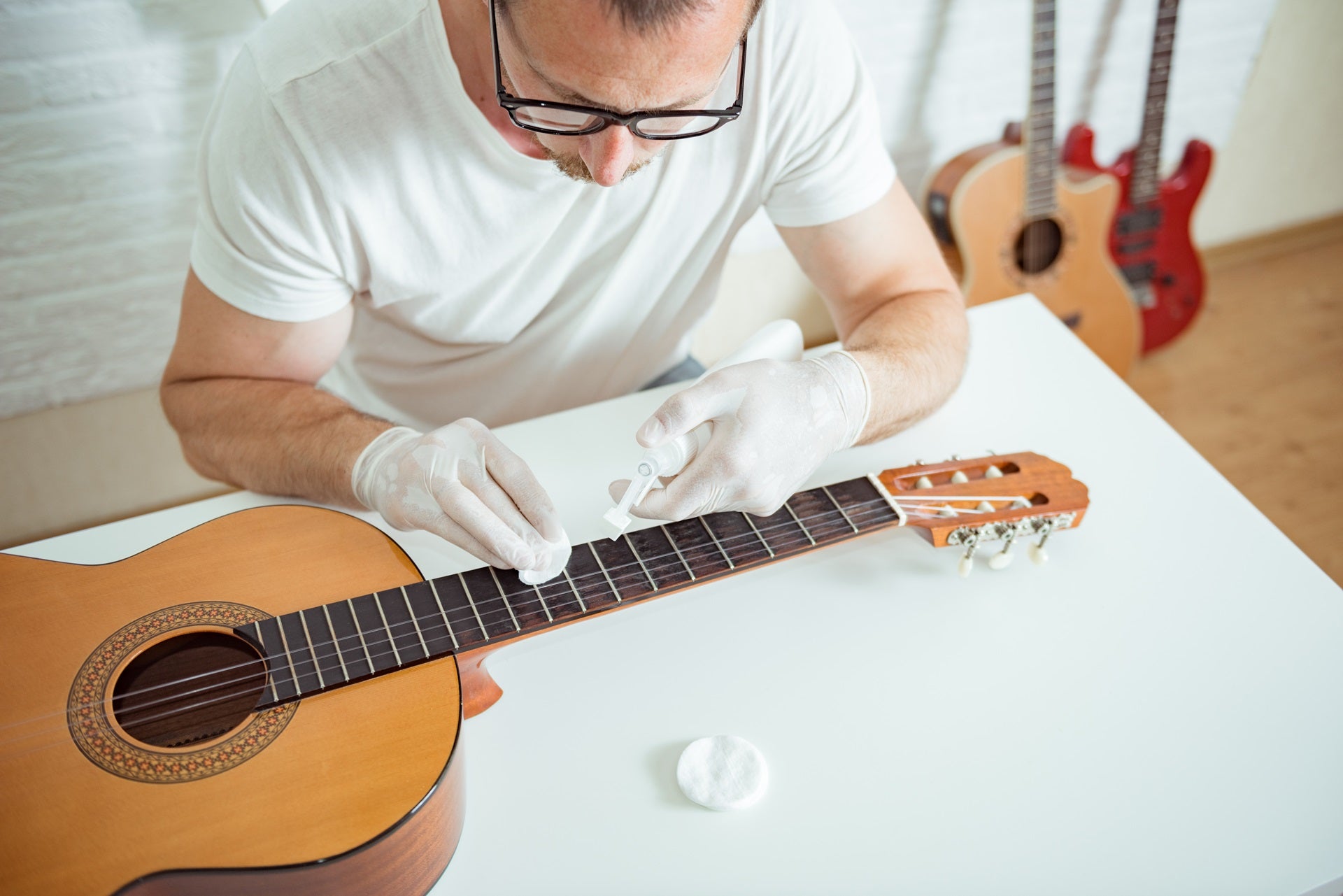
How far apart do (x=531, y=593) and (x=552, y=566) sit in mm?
38

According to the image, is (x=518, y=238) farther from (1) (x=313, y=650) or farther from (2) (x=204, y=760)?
(2) (x=204, y=760)

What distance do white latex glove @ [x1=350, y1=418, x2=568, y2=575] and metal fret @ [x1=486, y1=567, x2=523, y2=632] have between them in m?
0.02

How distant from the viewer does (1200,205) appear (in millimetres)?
2562

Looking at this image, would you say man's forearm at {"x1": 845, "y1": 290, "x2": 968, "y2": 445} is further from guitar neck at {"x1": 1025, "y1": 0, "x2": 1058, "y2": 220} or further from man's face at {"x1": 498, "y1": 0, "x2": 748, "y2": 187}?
guitar neck at {"x1": 1025, "y1": 0, "x2": 1058, "y2": 220}

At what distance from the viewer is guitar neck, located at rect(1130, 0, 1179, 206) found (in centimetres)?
200

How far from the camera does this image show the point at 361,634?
89 cm

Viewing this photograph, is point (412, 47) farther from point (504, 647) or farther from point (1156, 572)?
point (1156, 572)

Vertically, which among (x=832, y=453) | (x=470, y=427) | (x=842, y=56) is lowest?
(x=832, y=453)

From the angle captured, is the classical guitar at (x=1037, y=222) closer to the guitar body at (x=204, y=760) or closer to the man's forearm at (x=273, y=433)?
the man's forearm at (x=273, y=433)

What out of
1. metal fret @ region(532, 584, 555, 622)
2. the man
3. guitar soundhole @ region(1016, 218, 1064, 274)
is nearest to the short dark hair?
the man

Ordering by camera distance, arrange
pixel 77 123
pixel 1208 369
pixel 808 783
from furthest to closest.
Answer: pixel 1208 369, pixel 77 123, pixel 808 783

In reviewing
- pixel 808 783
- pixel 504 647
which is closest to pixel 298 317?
pixel 504 647

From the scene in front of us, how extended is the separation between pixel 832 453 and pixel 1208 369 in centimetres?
181

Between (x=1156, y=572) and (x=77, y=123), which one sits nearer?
(x=1156, y=572)
